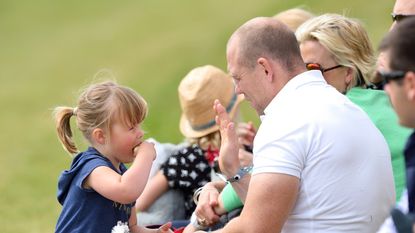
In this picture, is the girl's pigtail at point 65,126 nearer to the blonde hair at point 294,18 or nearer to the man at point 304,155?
the man at point 304,155

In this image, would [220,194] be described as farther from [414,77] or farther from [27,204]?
[27,204]

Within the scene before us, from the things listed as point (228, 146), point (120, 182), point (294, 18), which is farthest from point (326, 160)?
point (294, 18)

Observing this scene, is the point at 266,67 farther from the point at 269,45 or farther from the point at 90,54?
the point at 90,54

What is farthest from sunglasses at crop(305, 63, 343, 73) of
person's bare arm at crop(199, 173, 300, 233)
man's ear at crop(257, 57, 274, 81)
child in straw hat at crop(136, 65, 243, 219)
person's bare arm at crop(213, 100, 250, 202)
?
person's bare arm at crop(199, 173, 300, 233)

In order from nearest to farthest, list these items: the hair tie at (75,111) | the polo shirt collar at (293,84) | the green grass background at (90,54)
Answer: the polo shirt collar at (293,84), the hair tie at (75,111), the green grass background at (90,54)

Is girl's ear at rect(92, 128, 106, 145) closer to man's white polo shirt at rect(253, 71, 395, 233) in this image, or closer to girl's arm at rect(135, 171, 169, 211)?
man's white polo shirt at rect(253, 71, 395, 233)

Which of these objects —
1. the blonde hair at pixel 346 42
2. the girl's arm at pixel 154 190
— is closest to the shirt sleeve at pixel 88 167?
the girl's arm at pixel 154 190

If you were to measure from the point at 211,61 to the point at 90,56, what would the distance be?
8.62 ft

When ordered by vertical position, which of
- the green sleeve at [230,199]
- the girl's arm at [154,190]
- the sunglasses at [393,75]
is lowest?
the girl's arm at [154,190]

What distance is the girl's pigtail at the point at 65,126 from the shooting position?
14.2ft

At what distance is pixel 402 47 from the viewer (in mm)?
2812

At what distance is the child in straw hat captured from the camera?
5297 millimetres

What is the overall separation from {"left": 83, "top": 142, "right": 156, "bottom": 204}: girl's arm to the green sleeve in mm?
423

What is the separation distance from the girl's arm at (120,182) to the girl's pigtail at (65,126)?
0.44 m
